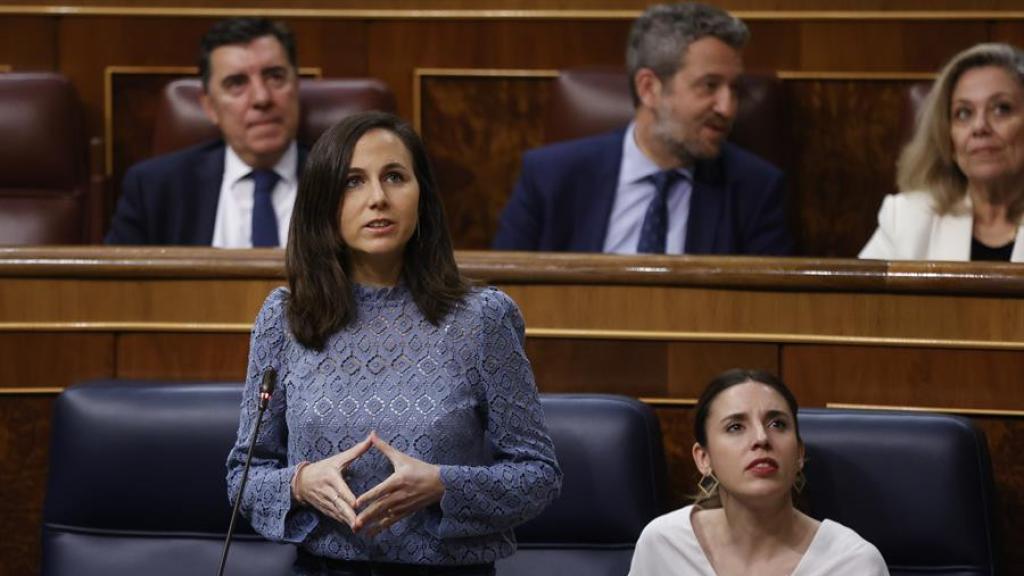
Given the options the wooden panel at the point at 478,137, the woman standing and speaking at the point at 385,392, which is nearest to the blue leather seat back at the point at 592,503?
the woman standing and speaking at the point at 385,392

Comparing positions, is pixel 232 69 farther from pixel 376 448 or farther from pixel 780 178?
pixel 376 448

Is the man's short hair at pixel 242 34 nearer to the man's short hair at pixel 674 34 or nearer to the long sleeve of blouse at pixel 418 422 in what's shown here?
the man's short hair at pixel 674 34

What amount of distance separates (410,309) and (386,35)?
77 cm

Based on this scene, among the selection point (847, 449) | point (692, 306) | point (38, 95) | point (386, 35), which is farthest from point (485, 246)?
point (847, 449)

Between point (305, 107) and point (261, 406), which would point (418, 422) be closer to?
point (261, 406)

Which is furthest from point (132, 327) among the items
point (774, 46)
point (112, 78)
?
point (774, 46)

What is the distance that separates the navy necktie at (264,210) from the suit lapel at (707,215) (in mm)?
332

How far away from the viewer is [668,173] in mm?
1366

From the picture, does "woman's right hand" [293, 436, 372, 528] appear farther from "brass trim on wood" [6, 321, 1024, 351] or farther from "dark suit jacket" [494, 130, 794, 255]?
"dark suit jacket" [494, 130, 794, 255]

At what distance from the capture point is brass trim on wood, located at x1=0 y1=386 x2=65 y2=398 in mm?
1047

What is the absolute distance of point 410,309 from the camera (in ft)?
2.72

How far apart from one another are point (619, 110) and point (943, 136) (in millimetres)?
295

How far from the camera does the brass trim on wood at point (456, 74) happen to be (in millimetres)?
1535

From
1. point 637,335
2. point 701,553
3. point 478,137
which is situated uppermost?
point 478,137
